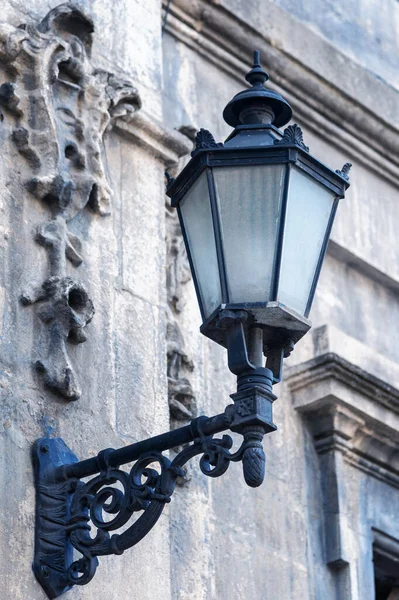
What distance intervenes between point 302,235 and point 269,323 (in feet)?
0.94

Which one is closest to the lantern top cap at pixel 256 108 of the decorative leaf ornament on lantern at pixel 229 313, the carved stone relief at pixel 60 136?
the decorative leaf ornament on lantern at pixel 229 313

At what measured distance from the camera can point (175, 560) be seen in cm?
577

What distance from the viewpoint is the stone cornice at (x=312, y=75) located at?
7.46 meters

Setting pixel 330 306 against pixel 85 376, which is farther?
pixel 330 306

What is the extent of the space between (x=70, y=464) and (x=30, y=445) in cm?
13

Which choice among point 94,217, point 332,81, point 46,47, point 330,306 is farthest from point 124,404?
point 332,81

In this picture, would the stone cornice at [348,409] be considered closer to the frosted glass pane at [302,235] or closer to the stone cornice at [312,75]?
the stone cornice at [312,75]

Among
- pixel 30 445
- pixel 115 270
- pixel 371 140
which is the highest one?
pixel 371 140

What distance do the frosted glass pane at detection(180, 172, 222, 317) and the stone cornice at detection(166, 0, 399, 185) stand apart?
8.96ft

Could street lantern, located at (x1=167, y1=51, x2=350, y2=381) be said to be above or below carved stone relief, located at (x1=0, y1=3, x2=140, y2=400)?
below

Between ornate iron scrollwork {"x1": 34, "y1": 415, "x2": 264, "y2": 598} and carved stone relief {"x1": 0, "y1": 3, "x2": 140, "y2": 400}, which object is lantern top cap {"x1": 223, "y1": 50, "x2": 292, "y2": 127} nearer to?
carved stone relief {"x1": 0, "y1": 3, "x2": 140, "y2": 400}

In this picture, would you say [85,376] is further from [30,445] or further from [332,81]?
[332,81]

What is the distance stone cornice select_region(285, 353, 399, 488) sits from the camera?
696cm

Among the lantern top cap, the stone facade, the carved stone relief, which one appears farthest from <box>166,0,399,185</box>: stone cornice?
the lantern top cap
